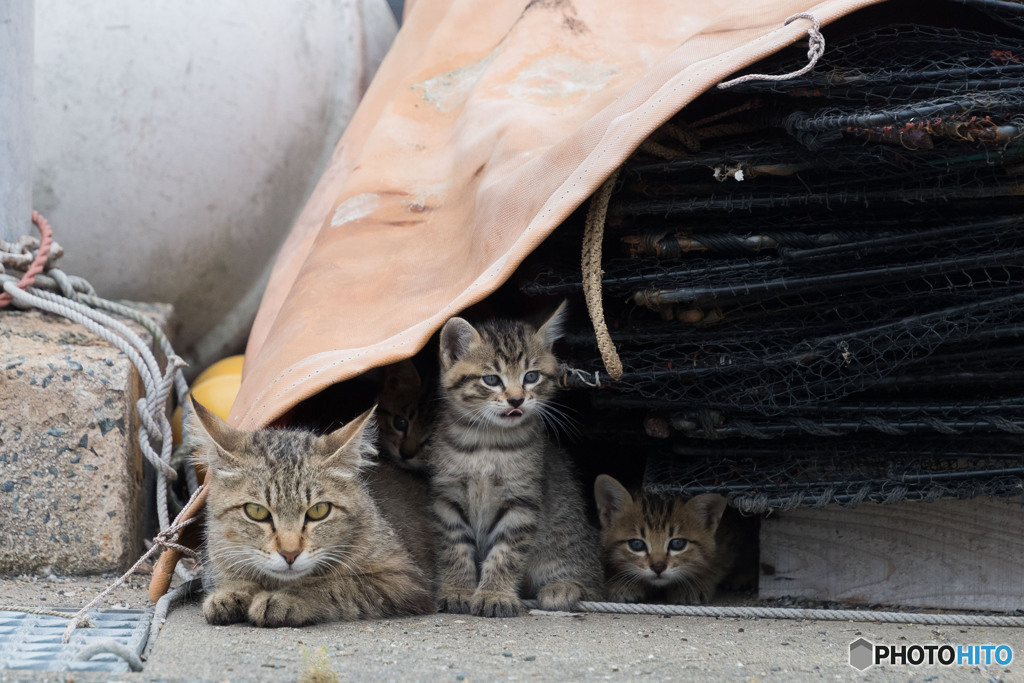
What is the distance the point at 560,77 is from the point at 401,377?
1.29 metres

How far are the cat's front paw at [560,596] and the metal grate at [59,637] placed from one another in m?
1.20

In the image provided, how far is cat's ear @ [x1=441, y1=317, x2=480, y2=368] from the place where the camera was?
3.23 metres

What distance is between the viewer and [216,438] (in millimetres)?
2818

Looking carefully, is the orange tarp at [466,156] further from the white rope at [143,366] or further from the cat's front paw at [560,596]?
the cat's front paw at [560,596]

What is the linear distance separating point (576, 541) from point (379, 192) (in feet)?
4.86

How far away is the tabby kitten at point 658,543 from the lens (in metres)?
3.67

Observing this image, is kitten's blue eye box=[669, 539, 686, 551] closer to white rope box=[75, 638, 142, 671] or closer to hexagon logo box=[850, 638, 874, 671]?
hexagon logo box=[850, 638, 874, 671]

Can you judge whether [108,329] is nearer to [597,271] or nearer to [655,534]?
[597,271]

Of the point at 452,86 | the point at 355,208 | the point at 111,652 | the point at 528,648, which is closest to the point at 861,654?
the point at 528,648

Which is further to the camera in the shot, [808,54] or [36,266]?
[36,266]

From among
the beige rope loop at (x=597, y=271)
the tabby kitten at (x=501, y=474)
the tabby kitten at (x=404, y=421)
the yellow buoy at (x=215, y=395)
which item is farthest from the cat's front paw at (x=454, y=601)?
the yellow buoy at (x=215, y=395)

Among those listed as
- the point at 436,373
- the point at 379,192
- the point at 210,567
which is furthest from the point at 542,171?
the point at 210,567

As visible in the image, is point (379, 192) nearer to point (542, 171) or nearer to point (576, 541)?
point (542, 171)

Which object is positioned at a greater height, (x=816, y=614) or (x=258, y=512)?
(x=258, y=512)
